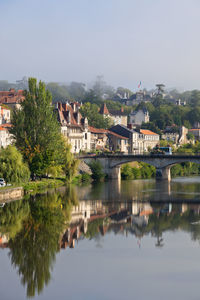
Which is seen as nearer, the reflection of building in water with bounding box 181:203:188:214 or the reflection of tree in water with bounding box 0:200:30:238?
the reflection of tree in water with bounding box 0:200:30:238

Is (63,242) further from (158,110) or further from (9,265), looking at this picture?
(158,110)

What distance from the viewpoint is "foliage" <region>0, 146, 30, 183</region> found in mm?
65000

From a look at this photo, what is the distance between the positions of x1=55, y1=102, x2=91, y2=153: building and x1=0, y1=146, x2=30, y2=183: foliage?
41214 mm

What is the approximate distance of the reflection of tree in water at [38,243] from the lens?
1284 inches

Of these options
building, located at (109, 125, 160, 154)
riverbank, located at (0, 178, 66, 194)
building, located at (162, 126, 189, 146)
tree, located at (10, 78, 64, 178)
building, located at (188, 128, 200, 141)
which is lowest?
riverbank, located at (0, 178, 66, 194)

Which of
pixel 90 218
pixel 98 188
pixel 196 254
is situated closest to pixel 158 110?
pixel 98 188

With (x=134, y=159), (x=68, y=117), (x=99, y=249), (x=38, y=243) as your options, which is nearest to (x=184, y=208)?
(x=99, y=249)

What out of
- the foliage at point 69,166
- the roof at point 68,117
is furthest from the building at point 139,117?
the foliage at point 69,166

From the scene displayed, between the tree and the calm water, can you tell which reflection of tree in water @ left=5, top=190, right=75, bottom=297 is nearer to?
the calm water

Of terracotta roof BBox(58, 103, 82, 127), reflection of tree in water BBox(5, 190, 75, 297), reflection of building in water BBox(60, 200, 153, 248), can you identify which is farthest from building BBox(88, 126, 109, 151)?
reflection of tree in water BBox(5, 190, 75, 297)

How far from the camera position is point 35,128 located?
7388cm

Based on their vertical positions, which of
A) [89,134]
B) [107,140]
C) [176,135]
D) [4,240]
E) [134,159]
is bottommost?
[4,240]

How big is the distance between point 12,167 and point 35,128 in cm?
966

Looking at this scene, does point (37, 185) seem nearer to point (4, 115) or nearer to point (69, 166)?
point (69, 166)
